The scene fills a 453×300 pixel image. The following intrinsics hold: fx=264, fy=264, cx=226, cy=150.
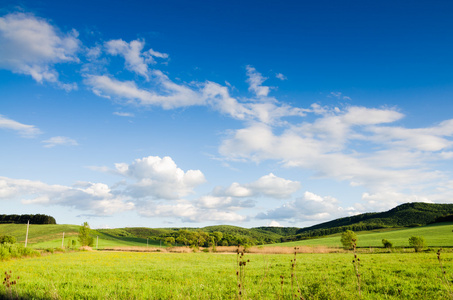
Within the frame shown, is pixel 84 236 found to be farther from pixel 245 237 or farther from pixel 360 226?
pixel 360 226

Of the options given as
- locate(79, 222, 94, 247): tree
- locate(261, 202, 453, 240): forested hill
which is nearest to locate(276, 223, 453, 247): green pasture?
locate(261, 202, 453, 240): forested hill

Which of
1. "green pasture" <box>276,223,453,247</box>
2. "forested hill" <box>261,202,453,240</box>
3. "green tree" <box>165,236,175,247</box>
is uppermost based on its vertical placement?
"forested hill" <box>261,202,453,240</box>

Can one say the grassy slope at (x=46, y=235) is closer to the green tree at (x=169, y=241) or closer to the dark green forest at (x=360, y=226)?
the green tree at (x=169, y=241)

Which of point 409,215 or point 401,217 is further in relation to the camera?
point 409,215

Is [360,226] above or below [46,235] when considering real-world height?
above

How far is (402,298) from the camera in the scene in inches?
346

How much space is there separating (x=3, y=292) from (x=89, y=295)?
10.4ft

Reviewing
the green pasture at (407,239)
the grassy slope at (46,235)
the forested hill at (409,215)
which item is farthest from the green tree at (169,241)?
the forested hill at (409,215)

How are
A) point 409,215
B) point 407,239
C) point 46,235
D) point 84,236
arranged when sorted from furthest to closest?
point 409,215, point 46,235, point 407,239, point 84,236

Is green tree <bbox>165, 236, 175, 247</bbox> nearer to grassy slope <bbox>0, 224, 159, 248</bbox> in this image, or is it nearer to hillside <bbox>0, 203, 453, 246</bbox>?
hillside <bbox>0, 203, 453, 246</bbox>

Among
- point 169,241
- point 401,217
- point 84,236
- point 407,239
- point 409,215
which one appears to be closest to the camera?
point 84,236

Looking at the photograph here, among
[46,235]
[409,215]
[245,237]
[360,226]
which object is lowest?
[245,237]

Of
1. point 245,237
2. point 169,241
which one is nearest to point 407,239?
point 169,241

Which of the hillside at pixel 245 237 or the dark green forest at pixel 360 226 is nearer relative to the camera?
the hillside at pixel 245 237
